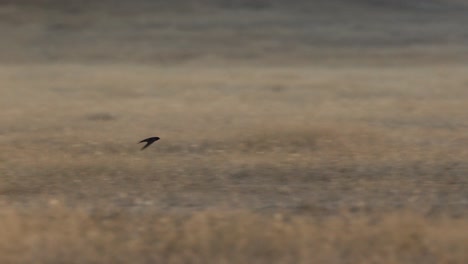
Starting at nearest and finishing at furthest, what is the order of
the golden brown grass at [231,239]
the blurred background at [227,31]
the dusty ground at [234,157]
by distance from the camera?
the golden brown grass at [231,239] < the dusty ground at [234,157] < the blurred background at [227,31]

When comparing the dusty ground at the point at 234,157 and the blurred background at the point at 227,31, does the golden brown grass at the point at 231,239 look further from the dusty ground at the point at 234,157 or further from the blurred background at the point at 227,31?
the blurred background at the point at 227,31

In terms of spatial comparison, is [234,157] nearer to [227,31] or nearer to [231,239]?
[231,239]

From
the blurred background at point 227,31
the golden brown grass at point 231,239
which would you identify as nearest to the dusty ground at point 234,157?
the golden brown grass at point 231,239

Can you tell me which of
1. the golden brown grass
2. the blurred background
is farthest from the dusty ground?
the blurred background

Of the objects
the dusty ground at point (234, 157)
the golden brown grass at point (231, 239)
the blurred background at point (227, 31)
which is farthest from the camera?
the blurred background at point (227, 31)

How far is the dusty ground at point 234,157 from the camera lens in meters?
6.97

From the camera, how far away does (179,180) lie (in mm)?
9961

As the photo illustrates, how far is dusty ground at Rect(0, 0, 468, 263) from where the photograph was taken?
697 cm

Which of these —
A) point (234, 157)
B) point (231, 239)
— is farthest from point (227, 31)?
point (231, 239)

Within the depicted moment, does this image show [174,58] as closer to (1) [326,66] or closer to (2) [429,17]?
(1) [326,66]

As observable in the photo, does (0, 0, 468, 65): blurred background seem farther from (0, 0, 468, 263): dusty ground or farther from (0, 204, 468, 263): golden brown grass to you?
(0, 204, 468, 263): golden brown grass

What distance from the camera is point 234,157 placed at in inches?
451

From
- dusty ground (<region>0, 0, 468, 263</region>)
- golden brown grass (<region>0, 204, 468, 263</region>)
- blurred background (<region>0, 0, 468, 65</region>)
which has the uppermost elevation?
golden brown grass (<region>0, 204, 468, 263</region>)

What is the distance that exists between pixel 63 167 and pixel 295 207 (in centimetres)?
320
